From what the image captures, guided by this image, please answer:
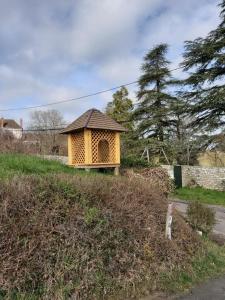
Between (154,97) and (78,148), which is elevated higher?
(154,97)

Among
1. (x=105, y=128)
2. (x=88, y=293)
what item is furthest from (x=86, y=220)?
(x=105, y=128)

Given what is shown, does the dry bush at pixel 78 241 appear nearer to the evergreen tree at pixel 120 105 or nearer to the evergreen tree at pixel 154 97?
the evergreen tree at pixel 154 97

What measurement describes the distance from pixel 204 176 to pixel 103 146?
8.03 metres

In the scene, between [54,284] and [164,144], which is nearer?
[54,284]

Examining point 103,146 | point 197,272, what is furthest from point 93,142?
point 197,272

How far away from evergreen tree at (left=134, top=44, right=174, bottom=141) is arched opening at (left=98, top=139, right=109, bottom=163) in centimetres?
1101

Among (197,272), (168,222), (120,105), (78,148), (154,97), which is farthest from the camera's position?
(120,105)

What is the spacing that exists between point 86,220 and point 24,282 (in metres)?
1.07

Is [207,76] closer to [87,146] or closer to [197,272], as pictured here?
[87,146]

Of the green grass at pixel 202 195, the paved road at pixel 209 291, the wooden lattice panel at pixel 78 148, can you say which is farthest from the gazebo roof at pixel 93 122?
the paved road at pixel 209 291

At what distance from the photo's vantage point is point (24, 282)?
11.7 feet

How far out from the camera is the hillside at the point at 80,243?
3.65m

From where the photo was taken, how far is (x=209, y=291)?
4426 mm

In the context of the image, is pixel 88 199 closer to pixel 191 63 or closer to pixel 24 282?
pixel 24 282
